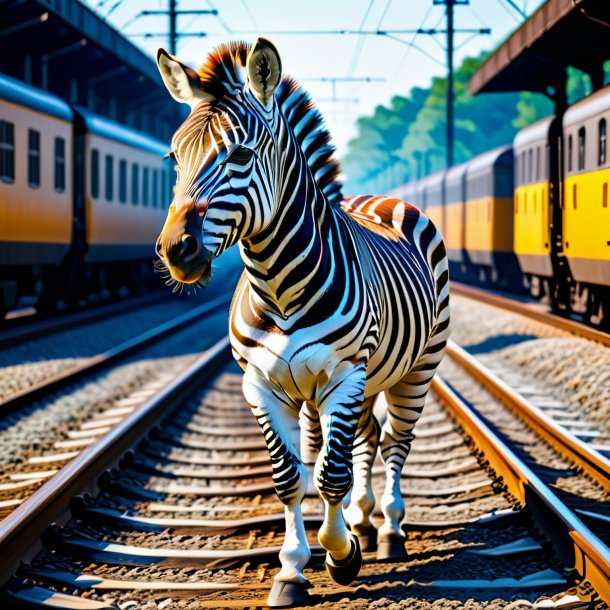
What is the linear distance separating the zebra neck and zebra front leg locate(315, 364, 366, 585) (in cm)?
38

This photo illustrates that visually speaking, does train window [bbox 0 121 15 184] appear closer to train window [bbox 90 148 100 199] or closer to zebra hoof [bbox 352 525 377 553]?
train window [bbox 90 148 100 199]

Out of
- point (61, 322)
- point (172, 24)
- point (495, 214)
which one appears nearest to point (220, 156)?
point (61, 322)

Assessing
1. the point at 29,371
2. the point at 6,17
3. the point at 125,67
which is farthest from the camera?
the point at 125,67

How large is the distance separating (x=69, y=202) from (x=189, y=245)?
657 inches

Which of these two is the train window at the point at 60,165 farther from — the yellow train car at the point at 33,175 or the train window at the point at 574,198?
the train window at the point at 574,198

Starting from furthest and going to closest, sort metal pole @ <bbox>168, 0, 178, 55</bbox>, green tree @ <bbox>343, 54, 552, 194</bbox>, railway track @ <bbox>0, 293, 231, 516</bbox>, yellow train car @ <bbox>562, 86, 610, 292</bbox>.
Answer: green tree @ <bbox>343, 54, 552, 194</bbox>
metal pole @ <bbox>168, 0, 178, 55</bbox>
yellow train car @ <bbox>562, 86, 610, 292</bbox>
railway track @ <bbox>0, 293, 231, 516</bbox>

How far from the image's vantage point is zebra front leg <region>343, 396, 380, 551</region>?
19.7 feet

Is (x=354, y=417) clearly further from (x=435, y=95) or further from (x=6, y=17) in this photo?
(x=435, y=95)

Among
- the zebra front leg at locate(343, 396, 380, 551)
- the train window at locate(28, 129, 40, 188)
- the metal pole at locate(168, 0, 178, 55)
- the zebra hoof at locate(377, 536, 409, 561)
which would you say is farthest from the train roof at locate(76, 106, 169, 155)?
the zebra hoof at locate(377, 536, 409, 561)

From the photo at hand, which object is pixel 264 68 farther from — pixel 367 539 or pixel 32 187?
pixel 32 187

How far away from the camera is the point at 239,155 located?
439 centimetres

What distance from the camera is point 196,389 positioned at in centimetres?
1206

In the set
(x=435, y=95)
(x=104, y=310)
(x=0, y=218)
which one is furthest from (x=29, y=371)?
(x=435, y=95)

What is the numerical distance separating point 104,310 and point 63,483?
1531cm
